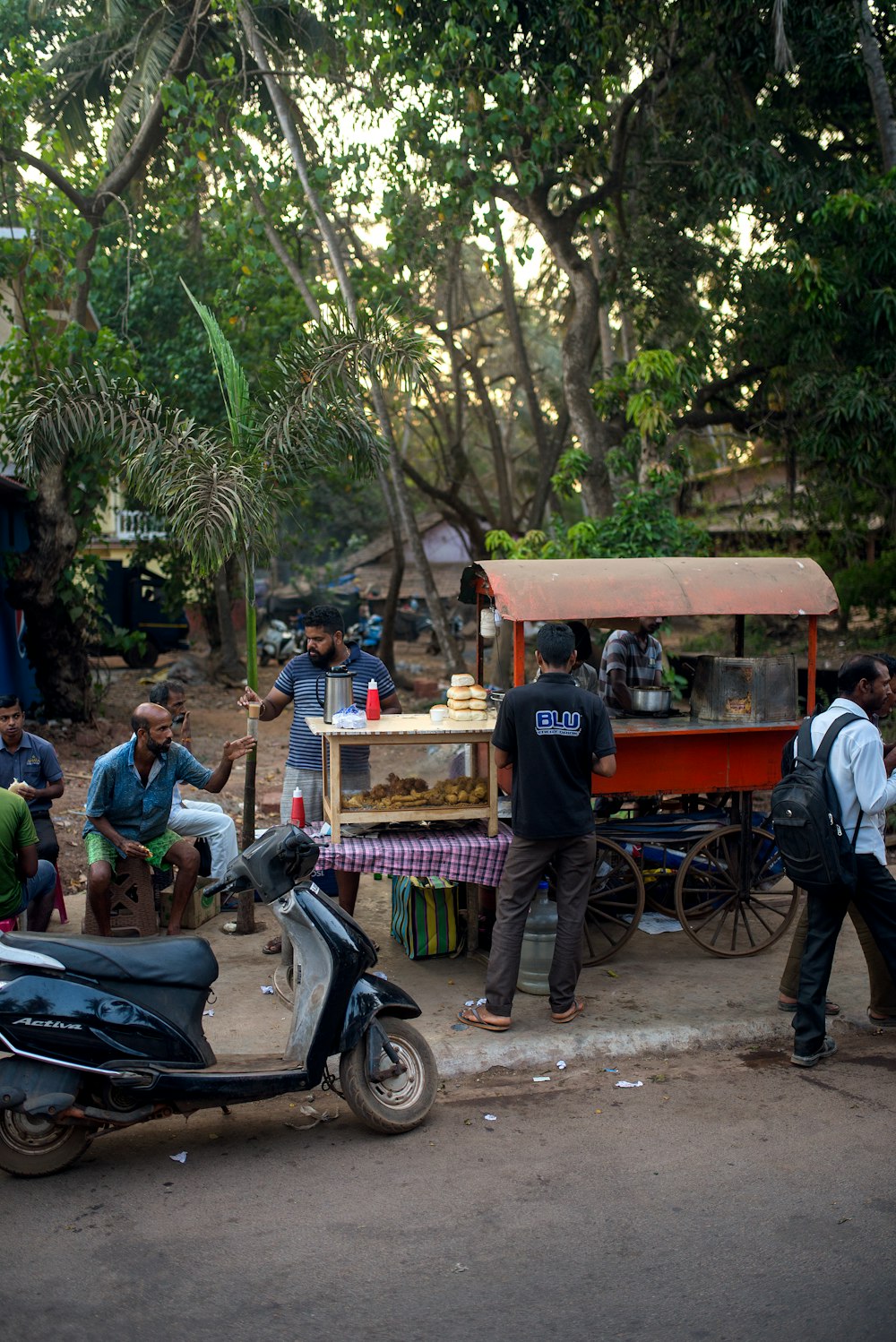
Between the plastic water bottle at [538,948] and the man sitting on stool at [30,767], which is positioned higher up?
the man sitting on stool at [30,767]

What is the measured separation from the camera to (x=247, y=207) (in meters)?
18.9

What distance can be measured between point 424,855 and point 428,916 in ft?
2.36

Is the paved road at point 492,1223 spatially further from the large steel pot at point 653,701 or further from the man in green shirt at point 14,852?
the large steel pot at point 653,701

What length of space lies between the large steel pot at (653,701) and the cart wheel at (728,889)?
2.63 feet

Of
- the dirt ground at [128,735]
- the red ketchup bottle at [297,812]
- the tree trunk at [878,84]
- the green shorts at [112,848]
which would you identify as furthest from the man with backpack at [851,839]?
the tree trunk at [878,84]

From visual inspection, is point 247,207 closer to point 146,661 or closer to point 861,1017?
point 146,661

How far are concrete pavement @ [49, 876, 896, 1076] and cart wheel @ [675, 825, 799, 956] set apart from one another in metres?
0.14

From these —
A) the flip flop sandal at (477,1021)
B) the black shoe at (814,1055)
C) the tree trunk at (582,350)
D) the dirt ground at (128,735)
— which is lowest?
the black shoe at (814,1055)

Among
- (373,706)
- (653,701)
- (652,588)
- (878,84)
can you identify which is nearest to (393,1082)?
(373,706)

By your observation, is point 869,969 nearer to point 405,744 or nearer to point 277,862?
point 405,744

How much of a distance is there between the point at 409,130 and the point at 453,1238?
11.5m

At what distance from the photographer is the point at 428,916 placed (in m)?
6.55

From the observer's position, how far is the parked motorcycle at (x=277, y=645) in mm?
24781

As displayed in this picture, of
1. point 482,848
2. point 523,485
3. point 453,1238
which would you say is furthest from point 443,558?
point 453,1238
